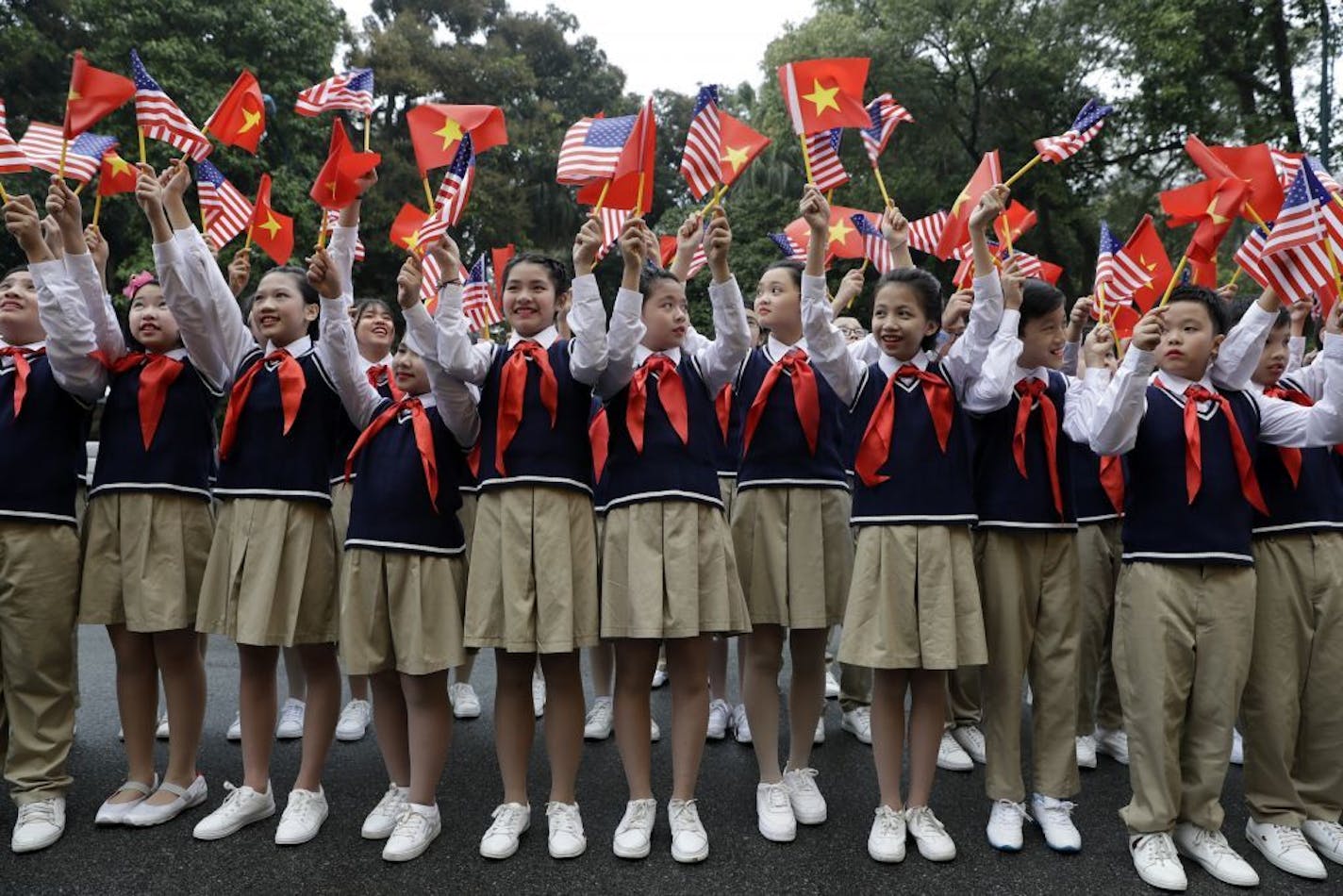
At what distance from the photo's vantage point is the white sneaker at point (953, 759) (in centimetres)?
429

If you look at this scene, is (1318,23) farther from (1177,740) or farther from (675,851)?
(675,851)

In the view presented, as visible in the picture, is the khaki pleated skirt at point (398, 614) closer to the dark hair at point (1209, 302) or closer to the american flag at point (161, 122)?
the american flag at point (161, 122)

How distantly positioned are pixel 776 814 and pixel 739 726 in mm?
1113

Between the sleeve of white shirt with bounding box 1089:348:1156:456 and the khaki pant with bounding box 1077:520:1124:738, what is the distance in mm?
1177

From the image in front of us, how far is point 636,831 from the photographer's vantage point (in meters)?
3.38

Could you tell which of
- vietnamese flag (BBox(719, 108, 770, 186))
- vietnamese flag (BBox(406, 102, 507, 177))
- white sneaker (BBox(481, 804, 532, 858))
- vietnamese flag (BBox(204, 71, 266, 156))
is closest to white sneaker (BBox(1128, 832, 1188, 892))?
white sneaker (BBox(481, 804, 532, 858))

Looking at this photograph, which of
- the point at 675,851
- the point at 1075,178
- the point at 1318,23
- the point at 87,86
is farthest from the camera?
the point at 1075,178

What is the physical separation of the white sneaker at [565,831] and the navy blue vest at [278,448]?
141cm

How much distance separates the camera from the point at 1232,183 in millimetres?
3514

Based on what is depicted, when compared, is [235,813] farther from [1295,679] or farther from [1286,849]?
[1295,679]

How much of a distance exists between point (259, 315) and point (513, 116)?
2134cm

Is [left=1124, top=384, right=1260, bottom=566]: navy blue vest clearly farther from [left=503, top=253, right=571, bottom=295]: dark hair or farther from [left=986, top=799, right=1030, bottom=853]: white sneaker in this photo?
[left=503, top=253, right=571, bottom=295]: dark hair

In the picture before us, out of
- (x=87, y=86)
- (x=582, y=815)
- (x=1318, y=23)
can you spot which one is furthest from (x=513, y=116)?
(x=582, y=815)

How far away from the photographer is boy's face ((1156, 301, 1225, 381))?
3498mm
